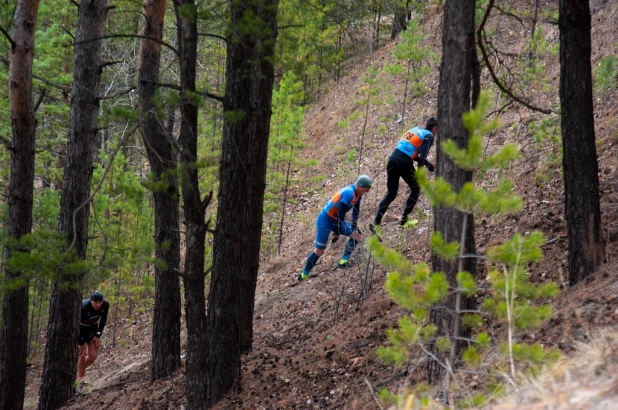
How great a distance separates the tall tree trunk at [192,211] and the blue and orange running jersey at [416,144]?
4.53m

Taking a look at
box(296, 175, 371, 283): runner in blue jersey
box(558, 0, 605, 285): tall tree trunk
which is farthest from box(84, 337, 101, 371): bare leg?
box(558, 0, 605, 285): tall tree trunk

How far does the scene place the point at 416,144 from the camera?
384 inches

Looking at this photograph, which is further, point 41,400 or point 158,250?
point 41,400

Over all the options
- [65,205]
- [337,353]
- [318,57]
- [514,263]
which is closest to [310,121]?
[318,57]

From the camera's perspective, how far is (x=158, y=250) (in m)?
8.06

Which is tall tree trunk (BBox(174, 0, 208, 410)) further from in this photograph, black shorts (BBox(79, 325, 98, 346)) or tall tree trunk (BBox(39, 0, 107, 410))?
black shorts (BBox(79, 325, 98, 346))

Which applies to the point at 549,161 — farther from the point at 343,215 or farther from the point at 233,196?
the point at 233,196

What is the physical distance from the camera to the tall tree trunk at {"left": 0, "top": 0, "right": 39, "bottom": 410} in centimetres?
820

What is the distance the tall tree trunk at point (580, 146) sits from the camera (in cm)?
596

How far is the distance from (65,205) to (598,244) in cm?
665

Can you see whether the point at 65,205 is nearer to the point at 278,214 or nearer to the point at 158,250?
the point at 158,250

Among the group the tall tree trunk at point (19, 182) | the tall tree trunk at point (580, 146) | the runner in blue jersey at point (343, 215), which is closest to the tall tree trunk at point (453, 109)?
the tall tree trunk at point (580, 146)

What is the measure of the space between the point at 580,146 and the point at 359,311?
3466mm

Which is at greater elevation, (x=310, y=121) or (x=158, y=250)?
(x=310, y=121)
